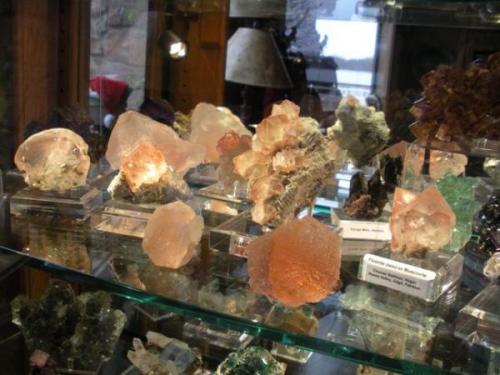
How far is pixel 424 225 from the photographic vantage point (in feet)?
2.71

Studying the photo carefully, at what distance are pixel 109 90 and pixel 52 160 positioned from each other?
41 centimetres

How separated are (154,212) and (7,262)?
24cm

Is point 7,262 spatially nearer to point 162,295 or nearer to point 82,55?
point 162,295

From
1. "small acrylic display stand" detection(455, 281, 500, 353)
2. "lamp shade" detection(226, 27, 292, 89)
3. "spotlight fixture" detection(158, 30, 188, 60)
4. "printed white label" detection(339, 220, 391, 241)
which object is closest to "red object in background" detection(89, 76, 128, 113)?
"spotlight fixture" detection(158, 30, 188, 60)

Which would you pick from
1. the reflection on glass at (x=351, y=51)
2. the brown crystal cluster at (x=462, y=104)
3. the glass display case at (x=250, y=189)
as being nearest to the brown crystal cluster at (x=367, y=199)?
the glass display case at (x=250, y=189)

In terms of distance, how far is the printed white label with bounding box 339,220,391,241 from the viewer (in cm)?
94

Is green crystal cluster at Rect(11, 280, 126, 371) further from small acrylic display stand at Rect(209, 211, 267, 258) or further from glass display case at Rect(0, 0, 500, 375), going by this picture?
small acrylic display stand at Rect(209, 211, 267, 258)

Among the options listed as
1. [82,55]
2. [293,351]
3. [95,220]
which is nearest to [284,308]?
[293,351]

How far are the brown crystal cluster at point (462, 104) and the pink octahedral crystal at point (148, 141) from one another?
1.29 feet

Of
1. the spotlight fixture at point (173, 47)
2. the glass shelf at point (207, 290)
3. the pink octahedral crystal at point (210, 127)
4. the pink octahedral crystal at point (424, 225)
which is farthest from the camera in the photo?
the spotlight fixture at point (173, 47)

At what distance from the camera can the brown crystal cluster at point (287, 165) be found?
2.94 feet

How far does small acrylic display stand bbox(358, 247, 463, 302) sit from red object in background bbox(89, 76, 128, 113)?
0.75 m

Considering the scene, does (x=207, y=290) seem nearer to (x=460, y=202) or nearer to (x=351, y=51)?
(x=460, y=202)

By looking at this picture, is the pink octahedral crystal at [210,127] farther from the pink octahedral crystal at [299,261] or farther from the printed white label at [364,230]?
the pink octahedral crystal at [299,261]
